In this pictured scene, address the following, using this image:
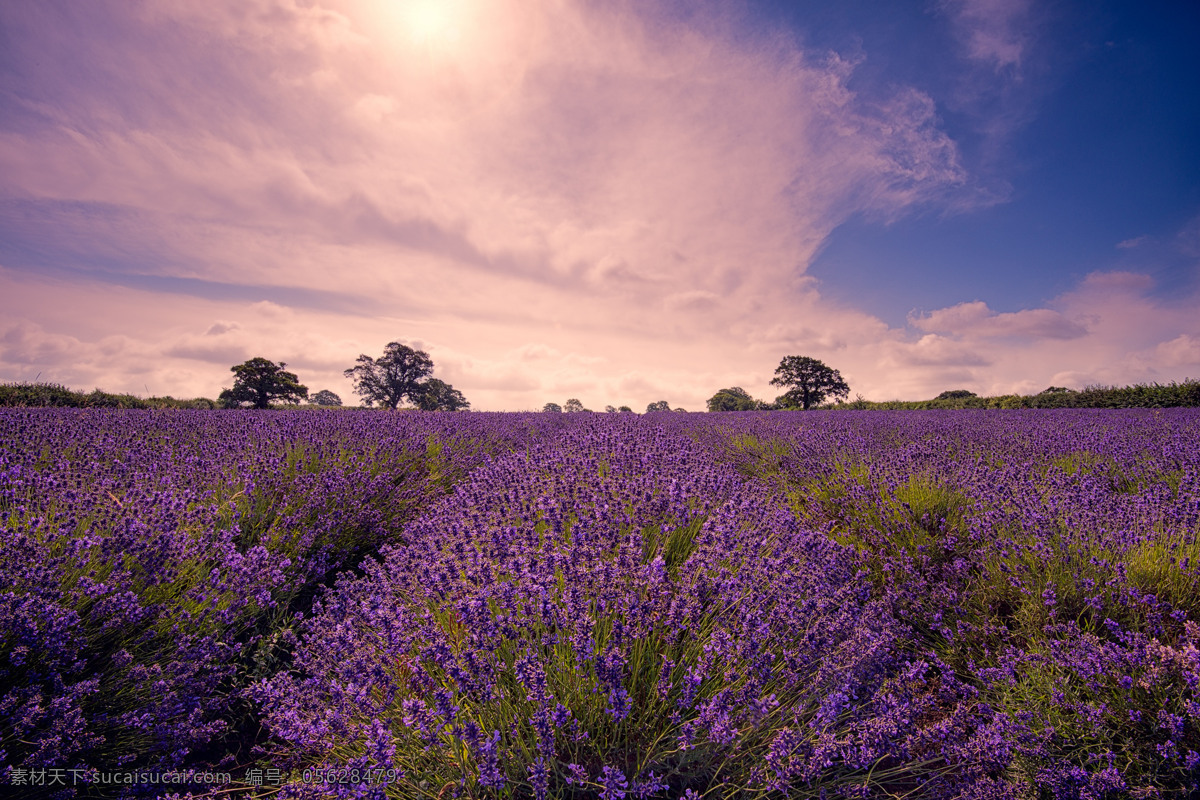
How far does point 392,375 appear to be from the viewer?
124 feet

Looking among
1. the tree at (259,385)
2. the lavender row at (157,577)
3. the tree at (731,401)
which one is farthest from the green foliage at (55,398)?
the tree at (731,401)

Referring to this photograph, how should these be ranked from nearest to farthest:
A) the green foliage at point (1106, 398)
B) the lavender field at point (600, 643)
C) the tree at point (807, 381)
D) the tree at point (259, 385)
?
the lavender field at point (600, 643)
the green foliage at point (1106, 398)
the tree at point (259, 385)
the tree at point (807, 381)

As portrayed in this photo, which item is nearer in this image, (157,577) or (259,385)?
(157,577)

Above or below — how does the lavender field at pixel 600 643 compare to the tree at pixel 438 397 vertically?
below

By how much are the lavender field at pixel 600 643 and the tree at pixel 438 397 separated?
1331 inches

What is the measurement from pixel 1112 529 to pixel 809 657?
6.41ft

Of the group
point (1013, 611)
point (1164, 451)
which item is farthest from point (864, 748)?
point (1164, 451)

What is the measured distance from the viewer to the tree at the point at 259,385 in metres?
29.0

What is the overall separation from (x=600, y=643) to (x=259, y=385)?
34.6m

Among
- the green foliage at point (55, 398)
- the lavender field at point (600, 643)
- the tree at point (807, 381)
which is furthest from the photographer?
the tree at point (807, 381)

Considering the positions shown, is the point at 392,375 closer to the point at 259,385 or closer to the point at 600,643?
the point at 259,385

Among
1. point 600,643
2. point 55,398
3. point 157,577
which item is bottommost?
point 600,643

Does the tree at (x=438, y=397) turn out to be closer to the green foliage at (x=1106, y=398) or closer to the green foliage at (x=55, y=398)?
the green foliage at (x=55, y=398)

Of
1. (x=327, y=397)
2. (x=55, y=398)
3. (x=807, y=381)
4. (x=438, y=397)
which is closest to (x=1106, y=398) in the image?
(x=807, y=381)
